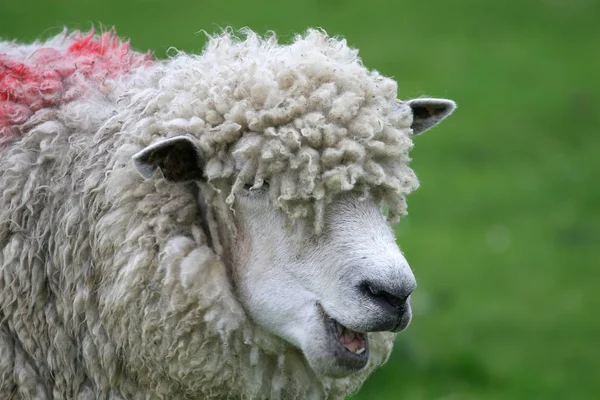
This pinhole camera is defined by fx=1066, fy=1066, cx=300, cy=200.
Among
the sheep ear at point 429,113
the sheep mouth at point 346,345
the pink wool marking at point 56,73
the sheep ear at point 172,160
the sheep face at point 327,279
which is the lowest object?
the sheep mouth at point 346,345

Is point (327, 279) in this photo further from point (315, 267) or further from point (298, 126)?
point (298, 126)

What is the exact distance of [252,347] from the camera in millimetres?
3525

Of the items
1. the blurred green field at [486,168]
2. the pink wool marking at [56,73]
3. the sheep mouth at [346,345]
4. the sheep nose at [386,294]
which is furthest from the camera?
the blurred green field at [486,168]

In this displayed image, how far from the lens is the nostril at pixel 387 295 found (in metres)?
3.24

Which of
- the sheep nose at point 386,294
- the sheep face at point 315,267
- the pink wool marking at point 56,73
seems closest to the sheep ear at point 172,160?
the sheep face at point 315,267

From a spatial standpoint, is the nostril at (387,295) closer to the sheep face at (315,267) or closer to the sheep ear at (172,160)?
the sheep face at (315,267)

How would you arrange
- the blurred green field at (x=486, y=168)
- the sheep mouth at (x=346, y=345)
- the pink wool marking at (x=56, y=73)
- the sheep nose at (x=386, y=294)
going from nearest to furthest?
1. the sheep nose at (x=386, y=294)
2. the sheep mouth at (x=346, y=345)
3. the pink wool marking at (x=56, y=73)
4. the blurred green field at (x=486, y=168)

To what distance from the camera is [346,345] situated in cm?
339

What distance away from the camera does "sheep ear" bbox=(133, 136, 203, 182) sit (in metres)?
3.37

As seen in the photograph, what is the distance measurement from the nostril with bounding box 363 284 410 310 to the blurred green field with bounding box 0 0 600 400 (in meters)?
2.27

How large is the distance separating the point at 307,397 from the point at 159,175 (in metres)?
0.91

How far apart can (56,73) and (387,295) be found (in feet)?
4.95

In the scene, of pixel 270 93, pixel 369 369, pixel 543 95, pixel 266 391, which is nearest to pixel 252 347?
pixel 266 391

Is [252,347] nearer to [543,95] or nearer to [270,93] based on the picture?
[270,93]
